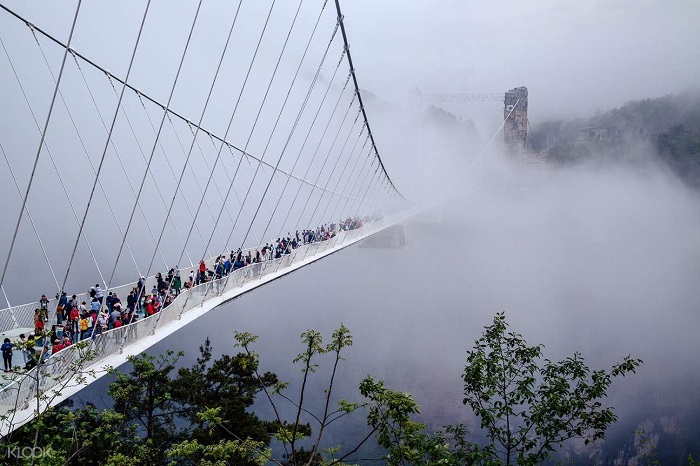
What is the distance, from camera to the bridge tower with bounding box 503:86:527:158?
245 ft

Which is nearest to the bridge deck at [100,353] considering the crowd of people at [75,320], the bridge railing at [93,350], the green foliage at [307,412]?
the bridge railing at [93,350]

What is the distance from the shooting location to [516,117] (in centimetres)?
7475

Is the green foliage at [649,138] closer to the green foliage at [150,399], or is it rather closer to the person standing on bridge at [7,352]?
the green foliage at [150,399]

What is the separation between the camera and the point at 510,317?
37.0 metres

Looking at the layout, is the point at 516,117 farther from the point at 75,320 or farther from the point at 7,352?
the point at 7,352

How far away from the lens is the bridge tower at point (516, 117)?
74.6 m

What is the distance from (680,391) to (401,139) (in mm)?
57142

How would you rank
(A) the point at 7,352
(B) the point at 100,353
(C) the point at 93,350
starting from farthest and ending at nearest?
(B) the point at 100,353 → (C) the point at 93,350 → (A) the point at 7,352

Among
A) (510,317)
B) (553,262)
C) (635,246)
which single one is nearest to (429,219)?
(553,262)

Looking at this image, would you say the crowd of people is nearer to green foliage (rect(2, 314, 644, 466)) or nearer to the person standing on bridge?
the person standing on bridge

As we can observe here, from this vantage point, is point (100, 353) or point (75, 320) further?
point (75, 320)

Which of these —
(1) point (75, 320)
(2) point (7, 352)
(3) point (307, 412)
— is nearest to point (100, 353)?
(2) point (7, 352)

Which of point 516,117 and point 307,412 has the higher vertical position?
point 516,117

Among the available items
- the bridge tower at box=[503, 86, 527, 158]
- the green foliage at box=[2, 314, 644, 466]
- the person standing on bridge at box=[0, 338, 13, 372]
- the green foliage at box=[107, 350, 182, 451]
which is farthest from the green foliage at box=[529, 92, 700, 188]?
the person standing on bridge at box=[0, 338, 13, 372]
